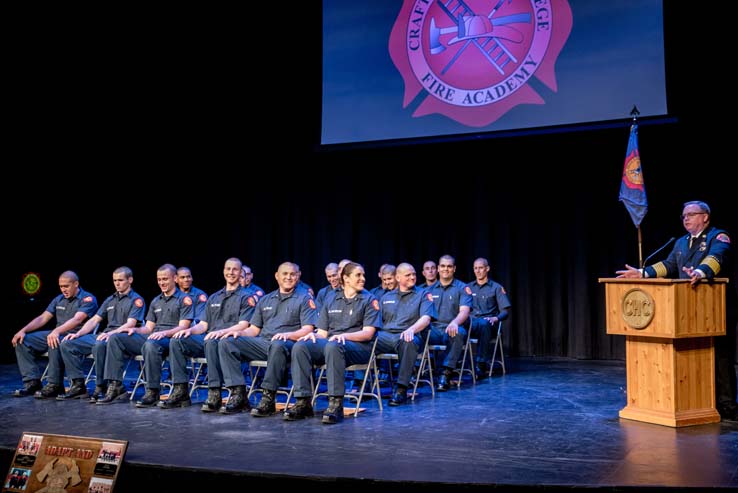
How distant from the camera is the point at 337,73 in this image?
30.6 feet

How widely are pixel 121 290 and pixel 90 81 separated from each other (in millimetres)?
4014

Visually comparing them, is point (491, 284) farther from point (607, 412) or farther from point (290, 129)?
point (290, 129)

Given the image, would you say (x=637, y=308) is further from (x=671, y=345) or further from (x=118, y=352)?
(x=118, y=352)

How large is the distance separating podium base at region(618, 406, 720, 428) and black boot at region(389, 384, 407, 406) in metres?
1.81

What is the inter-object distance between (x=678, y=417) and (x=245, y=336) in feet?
10.4

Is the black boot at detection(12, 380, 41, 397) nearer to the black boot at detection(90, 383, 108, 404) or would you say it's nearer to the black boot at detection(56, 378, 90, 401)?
the black boot at detection(56, 378, 90, 401)

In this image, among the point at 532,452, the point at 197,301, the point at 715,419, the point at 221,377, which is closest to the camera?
the point at 532,452

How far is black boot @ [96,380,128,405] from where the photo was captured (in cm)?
640

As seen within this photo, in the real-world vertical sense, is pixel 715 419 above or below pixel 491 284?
below

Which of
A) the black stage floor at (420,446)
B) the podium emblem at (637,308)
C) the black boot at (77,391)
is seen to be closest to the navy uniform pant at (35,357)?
the black boot at (77,391)

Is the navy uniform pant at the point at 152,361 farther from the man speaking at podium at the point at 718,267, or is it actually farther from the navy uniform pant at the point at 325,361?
the man speaking at podium at the point at 718,267

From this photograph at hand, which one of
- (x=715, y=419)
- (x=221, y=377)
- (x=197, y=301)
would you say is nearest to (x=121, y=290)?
(x=197, y=301)

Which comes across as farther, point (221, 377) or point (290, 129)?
point (290, 129)

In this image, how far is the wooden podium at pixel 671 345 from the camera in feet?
16.4
